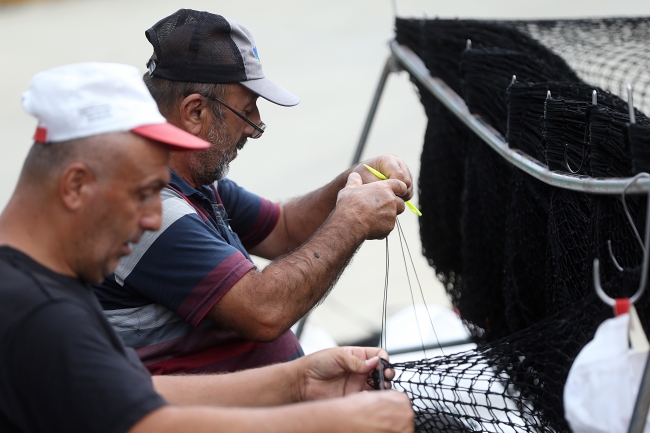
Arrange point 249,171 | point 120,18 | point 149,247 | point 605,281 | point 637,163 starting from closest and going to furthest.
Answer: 1. point 637,163
2. point 605,281
3. point 149,247
4. point 249,171
5. point 120,18

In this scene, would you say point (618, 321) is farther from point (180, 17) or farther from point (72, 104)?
point (180, 17)

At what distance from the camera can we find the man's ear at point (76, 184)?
133 cm

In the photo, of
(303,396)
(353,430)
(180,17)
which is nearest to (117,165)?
(353,430)

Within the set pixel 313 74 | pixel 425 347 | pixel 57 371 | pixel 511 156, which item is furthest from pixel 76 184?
pixel 313 74

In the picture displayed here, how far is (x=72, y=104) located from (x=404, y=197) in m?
1.23

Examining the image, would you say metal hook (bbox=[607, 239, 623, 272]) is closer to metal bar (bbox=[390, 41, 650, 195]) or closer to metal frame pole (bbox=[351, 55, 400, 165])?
metal bar (bbox=[390, 41, 650, 195])

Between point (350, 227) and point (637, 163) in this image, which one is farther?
point (350, 227)

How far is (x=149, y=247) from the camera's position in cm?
203

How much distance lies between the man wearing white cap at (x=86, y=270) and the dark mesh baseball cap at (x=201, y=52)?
0.79 metres

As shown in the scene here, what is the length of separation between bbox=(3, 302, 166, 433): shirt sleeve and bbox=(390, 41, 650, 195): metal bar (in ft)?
3.50

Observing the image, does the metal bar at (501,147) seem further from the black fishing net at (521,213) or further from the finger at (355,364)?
the finger at (355,364)

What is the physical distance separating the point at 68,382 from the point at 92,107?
49 centimetres

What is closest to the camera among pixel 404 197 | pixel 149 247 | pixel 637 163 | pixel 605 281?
pixel 637 163

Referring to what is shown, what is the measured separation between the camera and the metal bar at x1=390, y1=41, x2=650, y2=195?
1.68 metres
